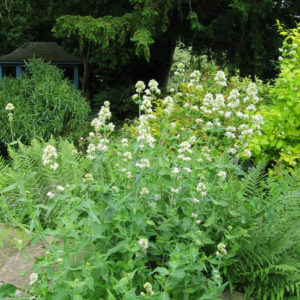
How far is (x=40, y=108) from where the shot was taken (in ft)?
24.0

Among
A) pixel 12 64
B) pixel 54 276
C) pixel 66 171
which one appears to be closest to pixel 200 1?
pixel 12 64

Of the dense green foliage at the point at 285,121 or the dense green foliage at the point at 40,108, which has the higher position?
the dense green foliage at the point at 285,121

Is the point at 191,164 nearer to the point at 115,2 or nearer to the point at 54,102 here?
the point at 54,102

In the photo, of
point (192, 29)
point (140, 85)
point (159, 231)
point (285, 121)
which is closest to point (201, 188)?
point (159, 231)

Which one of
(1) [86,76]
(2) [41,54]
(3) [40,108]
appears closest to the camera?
(3) [40,108]

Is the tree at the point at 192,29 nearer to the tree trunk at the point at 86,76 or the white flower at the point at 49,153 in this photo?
the tree trunk at the point at 86,76

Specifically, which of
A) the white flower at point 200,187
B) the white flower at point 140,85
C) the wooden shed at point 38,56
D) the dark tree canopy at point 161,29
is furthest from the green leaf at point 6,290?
the wooden shed at point 38,56

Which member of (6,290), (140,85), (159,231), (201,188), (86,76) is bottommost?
(86,76)

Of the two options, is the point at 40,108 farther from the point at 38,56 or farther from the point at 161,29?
the point at 38,56

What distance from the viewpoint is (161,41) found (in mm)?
10016

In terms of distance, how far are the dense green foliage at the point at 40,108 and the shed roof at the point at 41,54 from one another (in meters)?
2.90

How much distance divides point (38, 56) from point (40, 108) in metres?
4.11

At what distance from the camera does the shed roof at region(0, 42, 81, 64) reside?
10.6 metres

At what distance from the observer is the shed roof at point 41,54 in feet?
34.9
